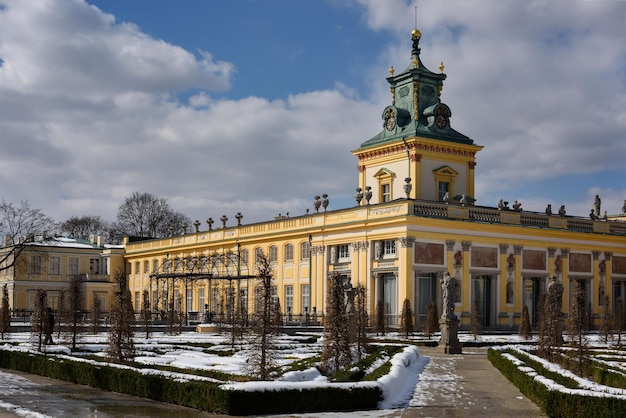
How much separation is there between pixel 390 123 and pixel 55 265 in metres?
36.7

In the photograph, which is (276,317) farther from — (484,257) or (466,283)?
(484,257)

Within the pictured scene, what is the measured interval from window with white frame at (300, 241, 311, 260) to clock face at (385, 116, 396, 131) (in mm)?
9658

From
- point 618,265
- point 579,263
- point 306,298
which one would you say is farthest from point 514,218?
point 306,298

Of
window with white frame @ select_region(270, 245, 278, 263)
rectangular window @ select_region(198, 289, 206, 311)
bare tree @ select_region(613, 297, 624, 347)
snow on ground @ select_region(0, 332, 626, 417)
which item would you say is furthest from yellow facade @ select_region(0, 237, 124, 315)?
bare tree @ select_region(613, 297, 624, 347)

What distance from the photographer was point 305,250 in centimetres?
5428

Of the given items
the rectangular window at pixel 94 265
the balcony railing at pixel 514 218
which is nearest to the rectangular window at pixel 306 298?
the balcony railing at pixel 514 218

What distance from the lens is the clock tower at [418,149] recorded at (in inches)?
2130

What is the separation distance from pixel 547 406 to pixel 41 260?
68023mm

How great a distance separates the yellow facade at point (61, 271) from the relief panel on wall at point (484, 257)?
3702 centimetres

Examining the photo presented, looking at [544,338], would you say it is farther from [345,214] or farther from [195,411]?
[345,214]

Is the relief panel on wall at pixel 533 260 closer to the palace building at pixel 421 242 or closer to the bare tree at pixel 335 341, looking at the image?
the palace building at pixel 421 242

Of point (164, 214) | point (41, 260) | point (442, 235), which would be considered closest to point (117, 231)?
point (164, 214)

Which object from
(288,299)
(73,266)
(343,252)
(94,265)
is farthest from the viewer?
(94,265)

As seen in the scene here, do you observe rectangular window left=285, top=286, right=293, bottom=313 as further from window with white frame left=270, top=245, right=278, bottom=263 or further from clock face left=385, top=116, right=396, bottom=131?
clock face left=385, top=116, right=396, bottom=131
